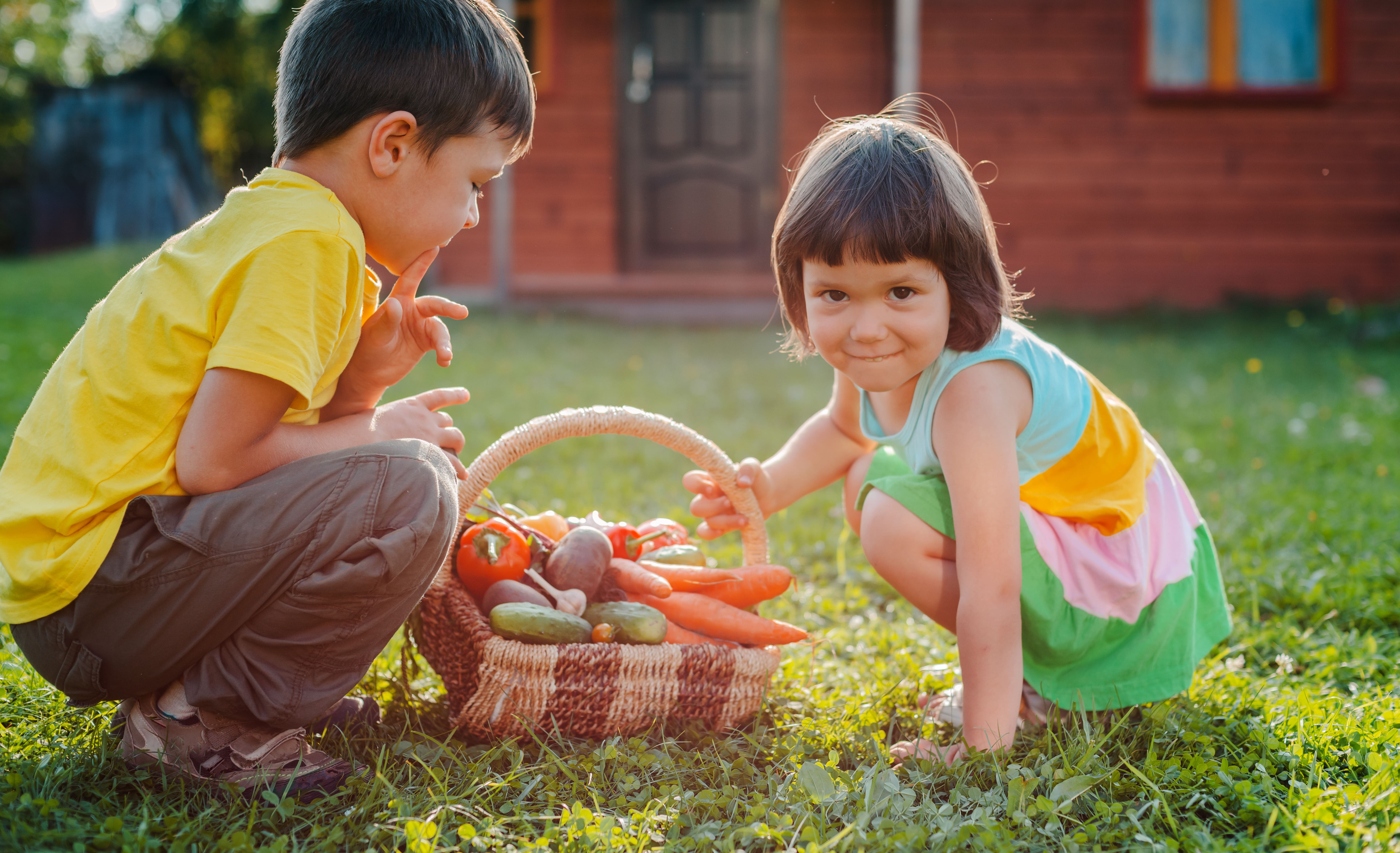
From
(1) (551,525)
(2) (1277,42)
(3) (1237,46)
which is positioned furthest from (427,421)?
(2) (1277,42)

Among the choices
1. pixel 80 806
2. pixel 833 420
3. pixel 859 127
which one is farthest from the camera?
pixel 833 420

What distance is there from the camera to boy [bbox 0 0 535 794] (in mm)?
1535

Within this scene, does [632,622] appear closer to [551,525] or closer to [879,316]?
[551,525]

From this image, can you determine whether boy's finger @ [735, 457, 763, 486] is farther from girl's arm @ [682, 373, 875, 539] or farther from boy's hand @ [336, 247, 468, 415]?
boy's hand @ [336, 247, 468, 415]

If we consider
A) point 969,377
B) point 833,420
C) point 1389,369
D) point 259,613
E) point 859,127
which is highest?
point 859,127

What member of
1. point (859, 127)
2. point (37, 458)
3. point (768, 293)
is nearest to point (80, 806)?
point (37, 458)

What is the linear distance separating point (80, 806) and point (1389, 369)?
279 inches

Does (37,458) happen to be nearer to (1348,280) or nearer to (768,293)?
(768,293)

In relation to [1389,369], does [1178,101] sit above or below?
above

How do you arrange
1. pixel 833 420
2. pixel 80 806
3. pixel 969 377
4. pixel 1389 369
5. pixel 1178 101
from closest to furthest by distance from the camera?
pixel 80 806, pixel 969 377, pixel 833 420, pixel 1389 369, pixel 1178 101

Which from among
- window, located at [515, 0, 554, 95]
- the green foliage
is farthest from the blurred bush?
window, located at [515, 0, 554, 95]

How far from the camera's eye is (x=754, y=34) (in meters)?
9.84

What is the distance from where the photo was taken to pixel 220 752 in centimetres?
167

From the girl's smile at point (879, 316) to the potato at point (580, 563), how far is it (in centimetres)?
59
